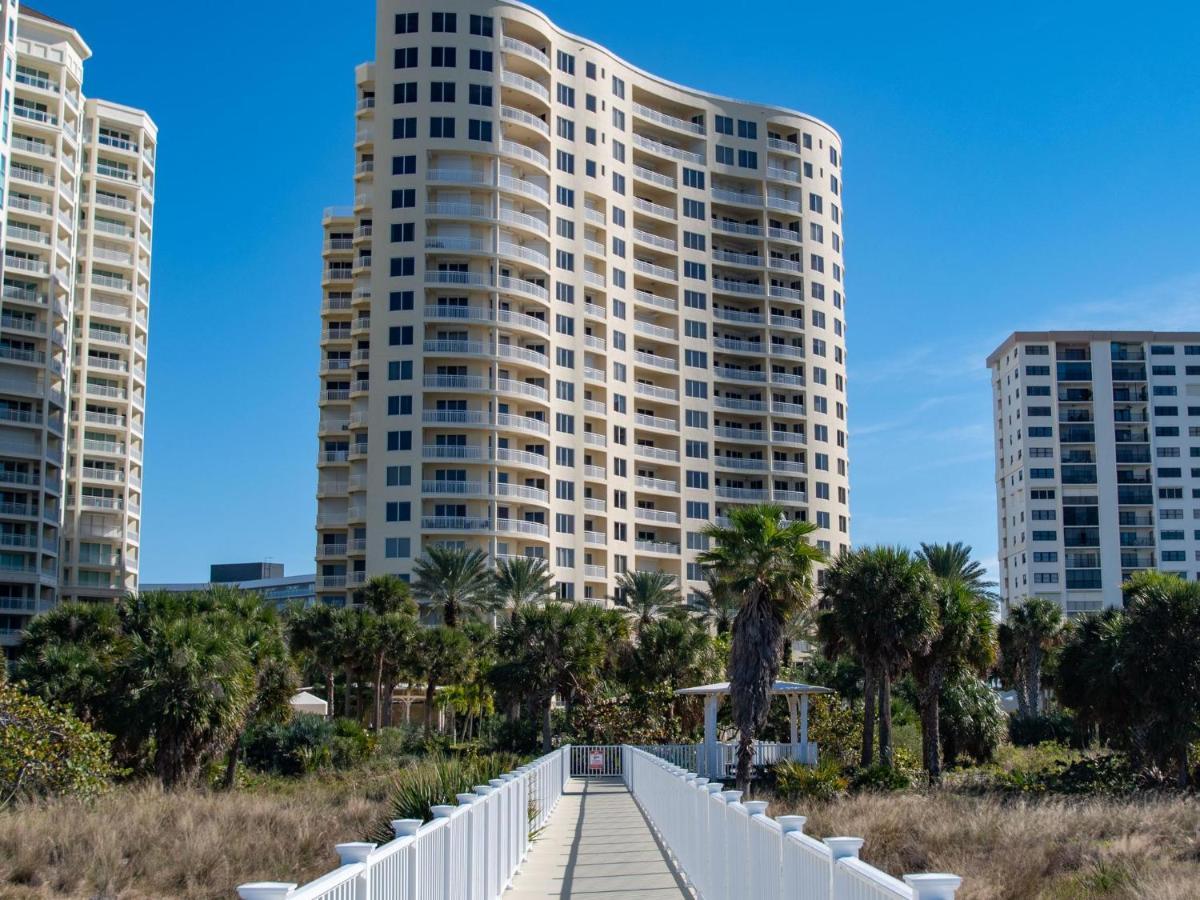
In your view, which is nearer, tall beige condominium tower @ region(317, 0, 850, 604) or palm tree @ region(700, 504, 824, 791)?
palm tree @ region(700, 504, 824, 791)

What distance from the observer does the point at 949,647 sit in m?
44.0

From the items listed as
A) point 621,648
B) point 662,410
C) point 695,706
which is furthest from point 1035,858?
point 662,410

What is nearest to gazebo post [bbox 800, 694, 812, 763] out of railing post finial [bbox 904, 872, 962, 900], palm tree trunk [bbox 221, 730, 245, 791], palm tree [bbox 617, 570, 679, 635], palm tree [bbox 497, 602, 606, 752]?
palm tree [bbox 497, 602, 606, 752]

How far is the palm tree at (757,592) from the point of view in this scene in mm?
39719

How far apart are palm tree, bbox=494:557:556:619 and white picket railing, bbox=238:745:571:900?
58.9 metres

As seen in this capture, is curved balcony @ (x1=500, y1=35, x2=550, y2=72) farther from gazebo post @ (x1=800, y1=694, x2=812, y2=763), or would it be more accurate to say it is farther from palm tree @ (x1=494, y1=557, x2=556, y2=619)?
gazebo post @ (x1=800, y1=694, x2=812, y2=763)

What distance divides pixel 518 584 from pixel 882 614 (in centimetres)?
3870

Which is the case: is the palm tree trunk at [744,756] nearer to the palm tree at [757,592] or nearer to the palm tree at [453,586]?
the palm tree at [757,592]

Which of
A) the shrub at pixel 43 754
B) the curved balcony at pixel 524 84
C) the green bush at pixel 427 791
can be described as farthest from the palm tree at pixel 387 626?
the green bush at pixel 427 791

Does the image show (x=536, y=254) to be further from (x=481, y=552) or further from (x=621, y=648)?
(x=621, y=648)

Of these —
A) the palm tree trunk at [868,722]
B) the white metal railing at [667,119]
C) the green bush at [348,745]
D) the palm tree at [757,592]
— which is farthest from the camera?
the white metal railing at [667,119]

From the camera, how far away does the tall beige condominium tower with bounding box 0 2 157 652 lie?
89000mm

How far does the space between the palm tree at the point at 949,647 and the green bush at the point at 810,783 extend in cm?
653

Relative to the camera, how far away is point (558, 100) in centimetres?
9875
